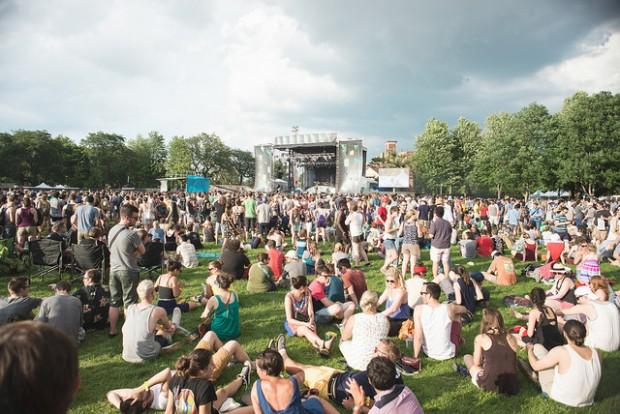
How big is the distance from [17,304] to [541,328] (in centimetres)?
595

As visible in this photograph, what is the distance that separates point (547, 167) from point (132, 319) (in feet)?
120

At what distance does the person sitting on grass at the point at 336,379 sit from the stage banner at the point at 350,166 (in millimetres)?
33196

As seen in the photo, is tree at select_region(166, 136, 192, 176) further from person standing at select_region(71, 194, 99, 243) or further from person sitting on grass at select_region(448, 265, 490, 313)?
person sitting on grass at select_region(448, 265, 490, 313)

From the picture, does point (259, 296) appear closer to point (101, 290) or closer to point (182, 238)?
point (101, 290)

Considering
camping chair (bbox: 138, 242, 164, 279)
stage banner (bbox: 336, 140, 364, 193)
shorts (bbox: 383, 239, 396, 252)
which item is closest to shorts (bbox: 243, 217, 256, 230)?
camping chair (bbox: 138, 242, 164, 279)

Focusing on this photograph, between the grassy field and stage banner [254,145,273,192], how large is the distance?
113 ft

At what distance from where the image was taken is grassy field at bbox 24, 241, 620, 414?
10.9ft

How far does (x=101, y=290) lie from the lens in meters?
4.96

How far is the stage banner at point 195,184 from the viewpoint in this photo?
2483cm

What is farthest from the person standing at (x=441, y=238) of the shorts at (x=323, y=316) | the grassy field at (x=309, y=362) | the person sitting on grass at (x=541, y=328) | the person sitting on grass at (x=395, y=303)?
the shorts at (x=323, y=316)

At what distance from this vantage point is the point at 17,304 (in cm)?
394

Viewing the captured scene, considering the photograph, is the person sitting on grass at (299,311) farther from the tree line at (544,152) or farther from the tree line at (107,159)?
the tree line at (107,159)

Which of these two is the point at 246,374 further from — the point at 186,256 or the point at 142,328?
the point at 186,256

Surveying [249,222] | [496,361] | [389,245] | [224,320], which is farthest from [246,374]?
[249,222]
